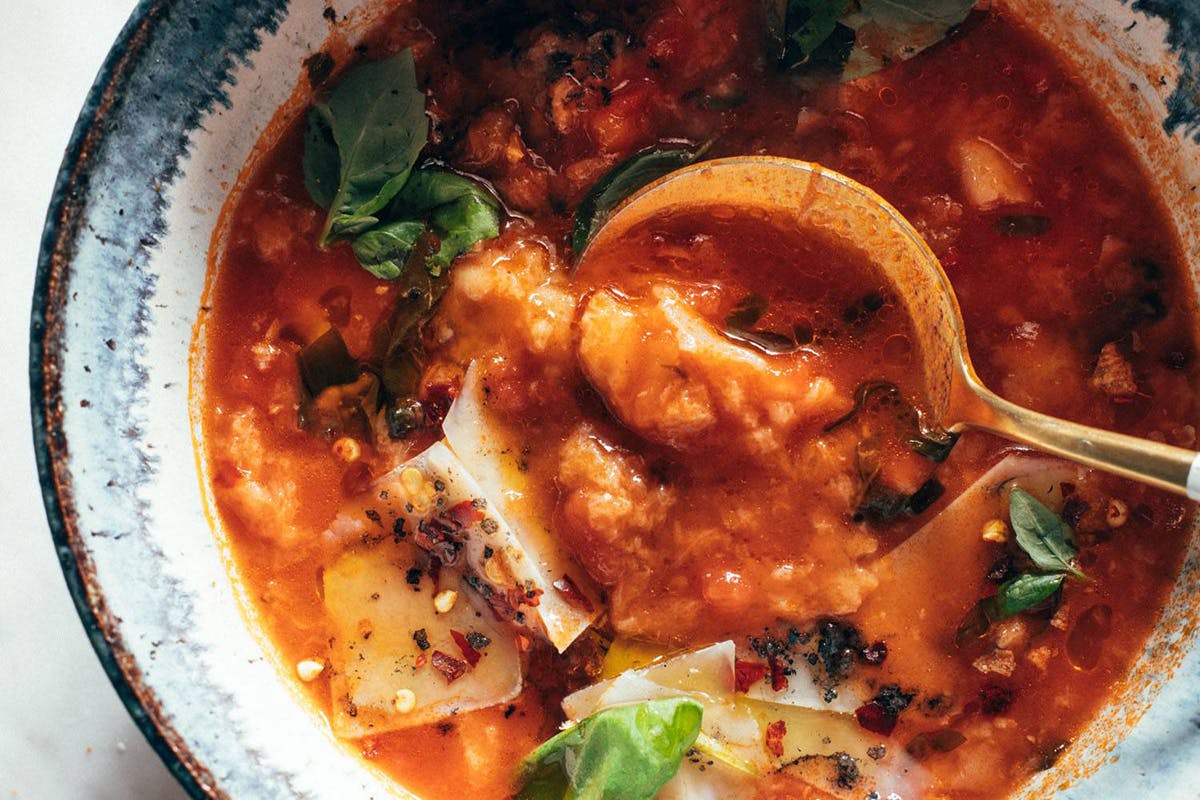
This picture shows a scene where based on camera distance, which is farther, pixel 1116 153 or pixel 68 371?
pixel 1116 153

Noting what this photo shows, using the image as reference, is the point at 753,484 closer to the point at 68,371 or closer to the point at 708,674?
the point at 708,674

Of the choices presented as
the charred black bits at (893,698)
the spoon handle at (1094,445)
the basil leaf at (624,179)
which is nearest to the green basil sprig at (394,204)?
the basil leaf at (624,179)

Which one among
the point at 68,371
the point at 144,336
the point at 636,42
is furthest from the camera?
the point at 636,42

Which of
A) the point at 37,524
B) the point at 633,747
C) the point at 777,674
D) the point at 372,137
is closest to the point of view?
the point at 633,747

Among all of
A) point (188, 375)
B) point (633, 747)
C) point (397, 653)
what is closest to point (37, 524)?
point (188, 375)

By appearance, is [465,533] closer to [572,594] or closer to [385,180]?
[572,594]

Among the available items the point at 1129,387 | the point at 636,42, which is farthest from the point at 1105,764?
Answer: the point at 636,42

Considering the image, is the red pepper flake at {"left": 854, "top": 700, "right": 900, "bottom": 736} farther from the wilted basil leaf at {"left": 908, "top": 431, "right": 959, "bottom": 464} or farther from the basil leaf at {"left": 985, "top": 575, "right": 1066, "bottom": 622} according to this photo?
the wilted basil leaf at {"left": 908, "top": 431, "right": 959, "bottom": 464}

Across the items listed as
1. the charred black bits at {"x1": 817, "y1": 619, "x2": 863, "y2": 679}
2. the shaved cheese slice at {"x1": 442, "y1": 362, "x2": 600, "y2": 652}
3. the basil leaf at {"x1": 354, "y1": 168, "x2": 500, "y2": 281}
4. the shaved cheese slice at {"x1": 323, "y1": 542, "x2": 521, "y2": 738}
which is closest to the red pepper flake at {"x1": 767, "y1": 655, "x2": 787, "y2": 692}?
the charred black bits at {"x1": 817, "y1": 619, "x2": 863, "y2": 679}
